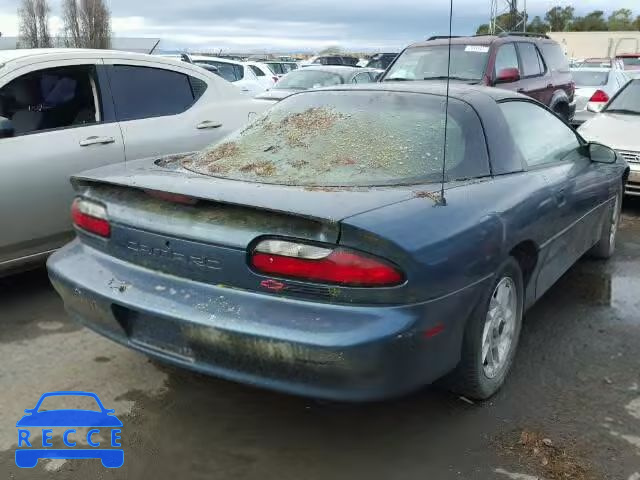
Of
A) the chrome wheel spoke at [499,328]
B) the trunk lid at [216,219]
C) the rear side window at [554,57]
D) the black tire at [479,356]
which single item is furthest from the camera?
the rear side window at [554,57]

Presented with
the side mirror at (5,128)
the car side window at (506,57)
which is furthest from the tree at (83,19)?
the side mirror at (5,128)

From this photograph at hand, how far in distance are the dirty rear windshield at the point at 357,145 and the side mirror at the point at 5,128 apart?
1.31m

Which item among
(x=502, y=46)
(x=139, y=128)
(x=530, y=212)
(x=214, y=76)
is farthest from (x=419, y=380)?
(x=502, y=46)

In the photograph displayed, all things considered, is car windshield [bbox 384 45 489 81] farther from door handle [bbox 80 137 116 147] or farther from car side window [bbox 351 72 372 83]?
door handle [bbox 80 137 116 147]

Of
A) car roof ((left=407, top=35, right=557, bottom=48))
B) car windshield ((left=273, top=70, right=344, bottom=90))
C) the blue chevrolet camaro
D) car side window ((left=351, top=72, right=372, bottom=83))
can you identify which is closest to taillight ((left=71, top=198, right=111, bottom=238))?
the blue chevrolet camaro

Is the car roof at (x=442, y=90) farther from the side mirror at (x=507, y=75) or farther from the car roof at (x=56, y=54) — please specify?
the side mirror at (x=507, y=75)

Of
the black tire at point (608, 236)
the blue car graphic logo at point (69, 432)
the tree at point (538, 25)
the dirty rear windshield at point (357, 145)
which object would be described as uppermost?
the tree at point (538, 25)

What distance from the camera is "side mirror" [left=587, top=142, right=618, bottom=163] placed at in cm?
429

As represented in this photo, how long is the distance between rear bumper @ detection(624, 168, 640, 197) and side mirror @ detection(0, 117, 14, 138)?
544 cm

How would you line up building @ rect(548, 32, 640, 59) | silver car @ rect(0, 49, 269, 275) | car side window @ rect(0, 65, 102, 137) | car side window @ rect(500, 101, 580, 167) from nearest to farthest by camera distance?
car side window @ rect(500, 101, 580, 167)
silver car @ rect(0, 49, 269, 275)
car side window @ rect(0, 65, 102, 137)
building @ rect(548, 32, 640, 59)

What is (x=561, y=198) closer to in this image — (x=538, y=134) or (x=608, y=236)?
(x=538, y=134)

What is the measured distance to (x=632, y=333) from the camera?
3896 mm

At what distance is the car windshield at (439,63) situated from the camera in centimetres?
904

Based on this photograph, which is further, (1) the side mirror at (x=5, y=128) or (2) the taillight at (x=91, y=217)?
(1) the side mirror at (x=5, y=128)
